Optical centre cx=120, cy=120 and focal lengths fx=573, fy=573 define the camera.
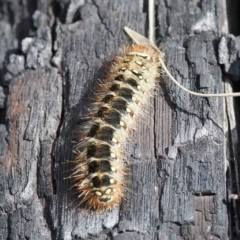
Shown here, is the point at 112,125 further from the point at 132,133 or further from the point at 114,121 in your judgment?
the point at 132,133

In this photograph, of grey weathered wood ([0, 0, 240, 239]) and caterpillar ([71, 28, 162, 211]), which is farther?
caterpillar ([71, 28, 162, 211])

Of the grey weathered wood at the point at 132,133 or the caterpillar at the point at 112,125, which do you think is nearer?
the grey weathered wood at the point at 132,133

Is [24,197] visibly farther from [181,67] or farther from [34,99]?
[181,67]

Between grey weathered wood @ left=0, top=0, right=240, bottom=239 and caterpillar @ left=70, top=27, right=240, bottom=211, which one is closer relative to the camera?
grey weathered wood @ left=0, top=0, right=240, bottom=239
